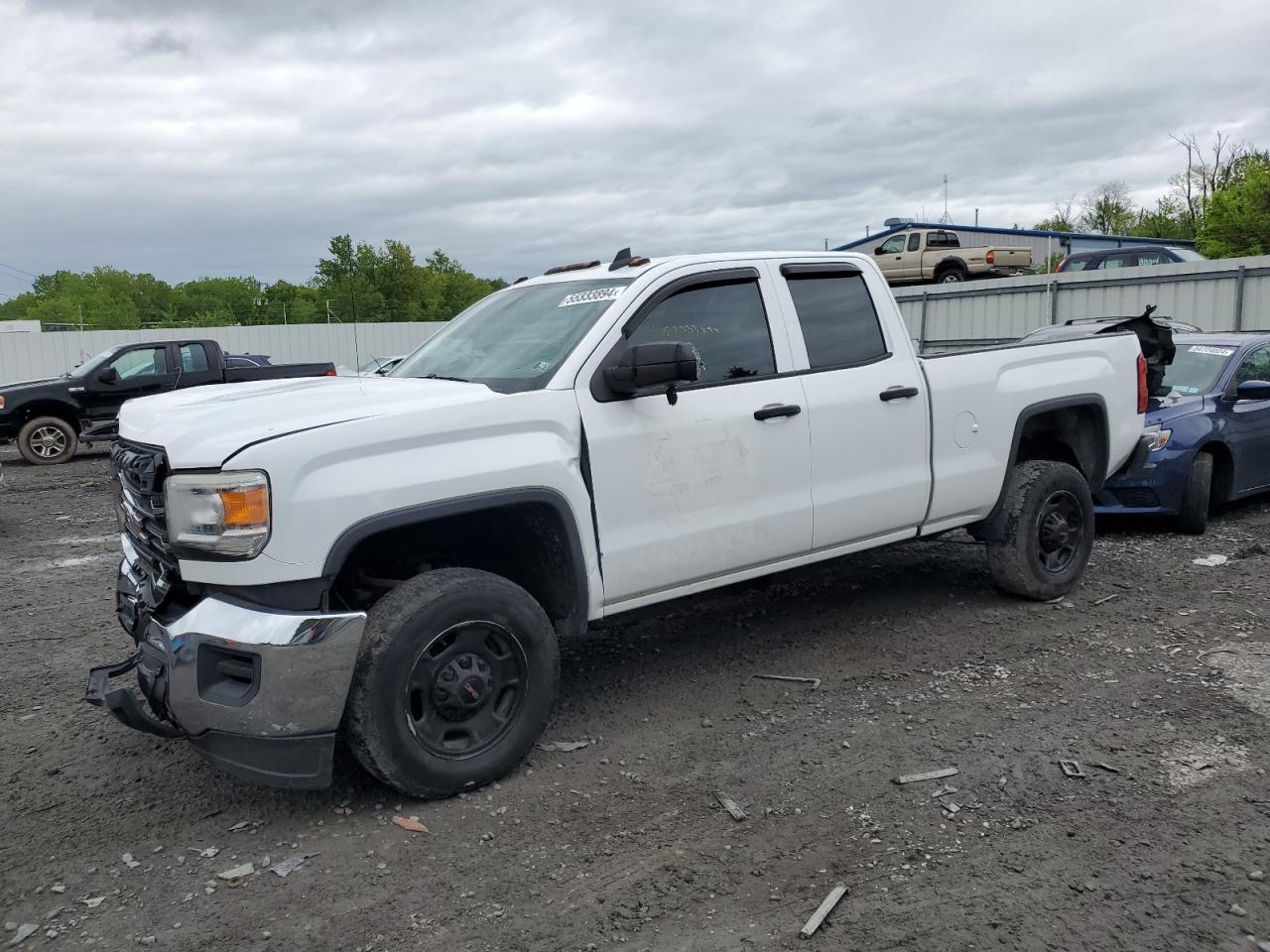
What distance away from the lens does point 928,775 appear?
4.04 meters

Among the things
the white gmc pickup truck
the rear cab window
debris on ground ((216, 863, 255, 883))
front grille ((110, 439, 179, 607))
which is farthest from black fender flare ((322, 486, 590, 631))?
the rear cab window

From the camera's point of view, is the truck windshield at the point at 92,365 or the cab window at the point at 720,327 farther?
the truck windshield at the point at 92,365

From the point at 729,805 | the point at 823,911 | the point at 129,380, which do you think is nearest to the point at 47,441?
the point at 129,380

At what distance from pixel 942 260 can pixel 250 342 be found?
2048cm

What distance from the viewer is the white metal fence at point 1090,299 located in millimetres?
16203

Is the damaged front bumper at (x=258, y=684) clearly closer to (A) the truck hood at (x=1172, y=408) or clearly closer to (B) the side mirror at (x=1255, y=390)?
(A) the truck hood at (x=1172, y=408)

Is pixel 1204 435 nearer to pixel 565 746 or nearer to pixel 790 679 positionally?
pixel 790 679

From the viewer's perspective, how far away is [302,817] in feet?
12.9

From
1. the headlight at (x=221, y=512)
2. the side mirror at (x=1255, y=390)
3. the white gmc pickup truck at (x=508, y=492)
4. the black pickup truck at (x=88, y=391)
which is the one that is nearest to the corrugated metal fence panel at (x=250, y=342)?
the black pickup truck at (x=88, y=391)

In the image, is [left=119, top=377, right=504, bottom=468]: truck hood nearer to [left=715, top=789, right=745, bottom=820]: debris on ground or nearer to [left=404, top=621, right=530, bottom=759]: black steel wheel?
[left=404, top=621, right=530, bottom=759]: black steel wheel

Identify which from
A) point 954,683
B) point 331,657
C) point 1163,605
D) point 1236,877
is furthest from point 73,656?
point 1163,605

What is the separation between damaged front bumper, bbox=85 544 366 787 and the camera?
354cm

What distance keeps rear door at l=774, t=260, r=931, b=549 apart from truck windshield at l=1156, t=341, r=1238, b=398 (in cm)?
409

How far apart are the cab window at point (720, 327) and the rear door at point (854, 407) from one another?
180 mm
